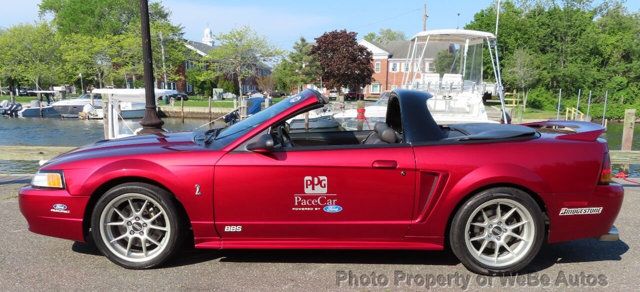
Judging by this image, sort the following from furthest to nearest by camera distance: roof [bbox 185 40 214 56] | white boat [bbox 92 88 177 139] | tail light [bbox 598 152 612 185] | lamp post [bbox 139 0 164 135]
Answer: roof [bbox 185 40 214 56] → white boat [bbox 92 88 177 139] → lamp post [bbox 139 0 164 135] → tail light [bbox 598 152 612 185]

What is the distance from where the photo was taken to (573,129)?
3.90 metres

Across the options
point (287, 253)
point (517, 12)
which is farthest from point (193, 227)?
point (517, 12)

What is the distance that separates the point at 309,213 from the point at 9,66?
55765 mm

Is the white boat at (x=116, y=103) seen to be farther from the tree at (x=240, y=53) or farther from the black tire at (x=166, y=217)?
the tree at (x=240, y=53)

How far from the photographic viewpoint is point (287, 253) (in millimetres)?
3867

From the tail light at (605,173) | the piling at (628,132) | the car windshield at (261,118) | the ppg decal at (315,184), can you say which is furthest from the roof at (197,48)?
the tail light at (605,173)

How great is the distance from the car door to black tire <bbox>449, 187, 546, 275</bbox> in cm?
39

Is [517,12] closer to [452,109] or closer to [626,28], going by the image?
[626,28]

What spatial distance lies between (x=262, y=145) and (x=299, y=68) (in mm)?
57697

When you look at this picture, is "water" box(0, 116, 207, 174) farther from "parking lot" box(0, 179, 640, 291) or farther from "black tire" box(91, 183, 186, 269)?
"black tire" box(91, 183, 186, 269)

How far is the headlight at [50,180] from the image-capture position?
11.4ft

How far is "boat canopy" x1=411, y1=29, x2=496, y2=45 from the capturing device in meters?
14.2

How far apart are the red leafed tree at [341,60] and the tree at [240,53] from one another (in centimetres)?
538

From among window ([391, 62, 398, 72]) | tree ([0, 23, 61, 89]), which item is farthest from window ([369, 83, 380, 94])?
tree ([0, 23, 61, 89])
